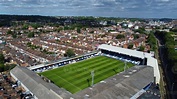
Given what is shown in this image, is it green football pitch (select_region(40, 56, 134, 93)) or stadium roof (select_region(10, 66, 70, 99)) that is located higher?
stadium roof (select_region(10, 66, 70, 99))

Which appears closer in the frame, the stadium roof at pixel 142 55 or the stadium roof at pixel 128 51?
the stadium roof at pixel 142 55

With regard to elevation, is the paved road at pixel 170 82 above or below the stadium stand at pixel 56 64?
below

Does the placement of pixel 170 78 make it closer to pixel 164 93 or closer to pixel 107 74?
pixel 164 93

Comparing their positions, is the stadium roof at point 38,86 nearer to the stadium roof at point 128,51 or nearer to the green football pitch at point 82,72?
the green football pitch at point 82,72

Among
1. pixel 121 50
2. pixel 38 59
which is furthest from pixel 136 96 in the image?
pixel 38 59

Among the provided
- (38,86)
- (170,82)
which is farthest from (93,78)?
(170,82)

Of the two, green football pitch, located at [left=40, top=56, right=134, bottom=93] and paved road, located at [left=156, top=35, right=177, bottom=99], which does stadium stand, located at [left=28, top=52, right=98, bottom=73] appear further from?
paved road, located at [left=156, top=35, right=177, bottom=99]

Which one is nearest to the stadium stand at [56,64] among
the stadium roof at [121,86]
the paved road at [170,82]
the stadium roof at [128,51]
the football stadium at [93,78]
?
the football stadium at [93,78]

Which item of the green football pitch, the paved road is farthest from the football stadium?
the paved road
